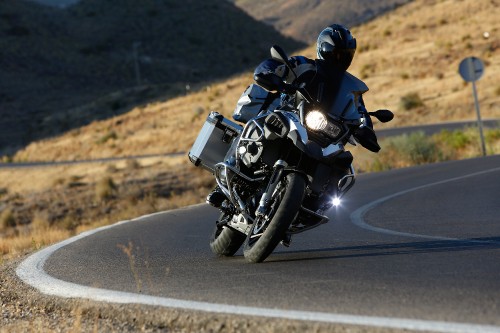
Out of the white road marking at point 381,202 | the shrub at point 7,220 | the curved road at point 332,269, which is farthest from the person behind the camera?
the shrub at point 7,220

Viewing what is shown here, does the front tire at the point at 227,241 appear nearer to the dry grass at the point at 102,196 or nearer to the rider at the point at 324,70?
the rider at the point at 324,70

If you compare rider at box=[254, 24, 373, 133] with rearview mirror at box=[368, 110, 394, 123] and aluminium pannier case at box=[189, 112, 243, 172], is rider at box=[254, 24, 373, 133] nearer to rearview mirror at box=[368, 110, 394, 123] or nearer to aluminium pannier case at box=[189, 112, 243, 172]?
rearview mirror at box=[368, 110, 394, 123]

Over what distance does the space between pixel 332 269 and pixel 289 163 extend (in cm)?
98

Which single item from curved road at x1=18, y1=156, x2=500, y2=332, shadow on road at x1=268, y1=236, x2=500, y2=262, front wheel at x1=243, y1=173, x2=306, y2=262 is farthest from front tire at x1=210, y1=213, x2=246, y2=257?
front wheel at x1=243, y1=173, x2=306, y2=262

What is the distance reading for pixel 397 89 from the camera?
54.8 meters

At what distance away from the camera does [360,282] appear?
698 cm

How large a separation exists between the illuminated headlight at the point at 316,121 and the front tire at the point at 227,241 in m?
1.51

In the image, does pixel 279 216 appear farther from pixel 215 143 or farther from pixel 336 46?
pixel 215 143

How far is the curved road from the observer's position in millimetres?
5961

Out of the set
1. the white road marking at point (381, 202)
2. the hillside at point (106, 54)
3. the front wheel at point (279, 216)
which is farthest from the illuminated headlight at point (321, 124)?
the hillside at point (106, 54)

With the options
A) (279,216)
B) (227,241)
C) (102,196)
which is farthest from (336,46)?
(102,196)

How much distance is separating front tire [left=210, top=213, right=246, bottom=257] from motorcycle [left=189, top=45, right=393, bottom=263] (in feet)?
1.39

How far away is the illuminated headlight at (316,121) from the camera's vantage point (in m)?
8.01

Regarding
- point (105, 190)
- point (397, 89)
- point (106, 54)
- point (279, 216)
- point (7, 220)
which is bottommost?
point (279, 216)
